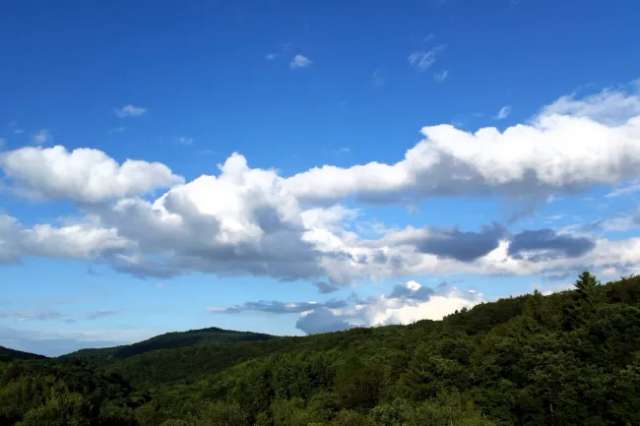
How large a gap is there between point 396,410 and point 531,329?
69336 mm

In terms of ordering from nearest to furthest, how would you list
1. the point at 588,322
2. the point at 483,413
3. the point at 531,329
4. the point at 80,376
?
the point at 483,413 < the point at 588,322 < the point at 531,329 < the point at 80,376

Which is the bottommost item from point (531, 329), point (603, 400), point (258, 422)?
point (258, 422)

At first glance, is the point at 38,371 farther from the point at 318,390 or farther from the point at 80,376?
the point at 318,390

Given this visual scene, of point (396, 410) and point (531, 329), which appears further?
point (531, 329)

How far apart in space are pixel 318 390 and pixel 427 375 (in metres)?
71.4

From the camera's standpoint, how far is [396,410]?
99.6 m

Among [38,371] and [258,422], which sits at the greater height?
[38,371]

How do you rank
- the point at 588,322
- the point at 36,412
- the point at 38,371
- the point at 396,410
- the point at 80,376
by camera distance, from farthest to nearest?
the point at 80,376, the point at 38,371, the point at 588,322, the point at 36,412, the point at 396,410

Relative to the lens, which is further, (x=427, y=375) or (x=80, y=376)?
(x=80, y=376)

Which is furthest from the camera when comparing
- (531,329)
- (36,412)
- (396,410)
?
(531,329)

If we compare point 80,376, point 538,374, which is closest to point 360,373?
point 538,374

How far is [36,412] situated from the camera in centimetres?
12575

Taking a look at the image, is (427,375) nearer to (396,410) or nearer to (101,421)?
(396,410)

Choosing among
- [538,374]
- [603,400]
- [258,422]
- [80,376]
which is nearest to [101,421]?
[258,422]
